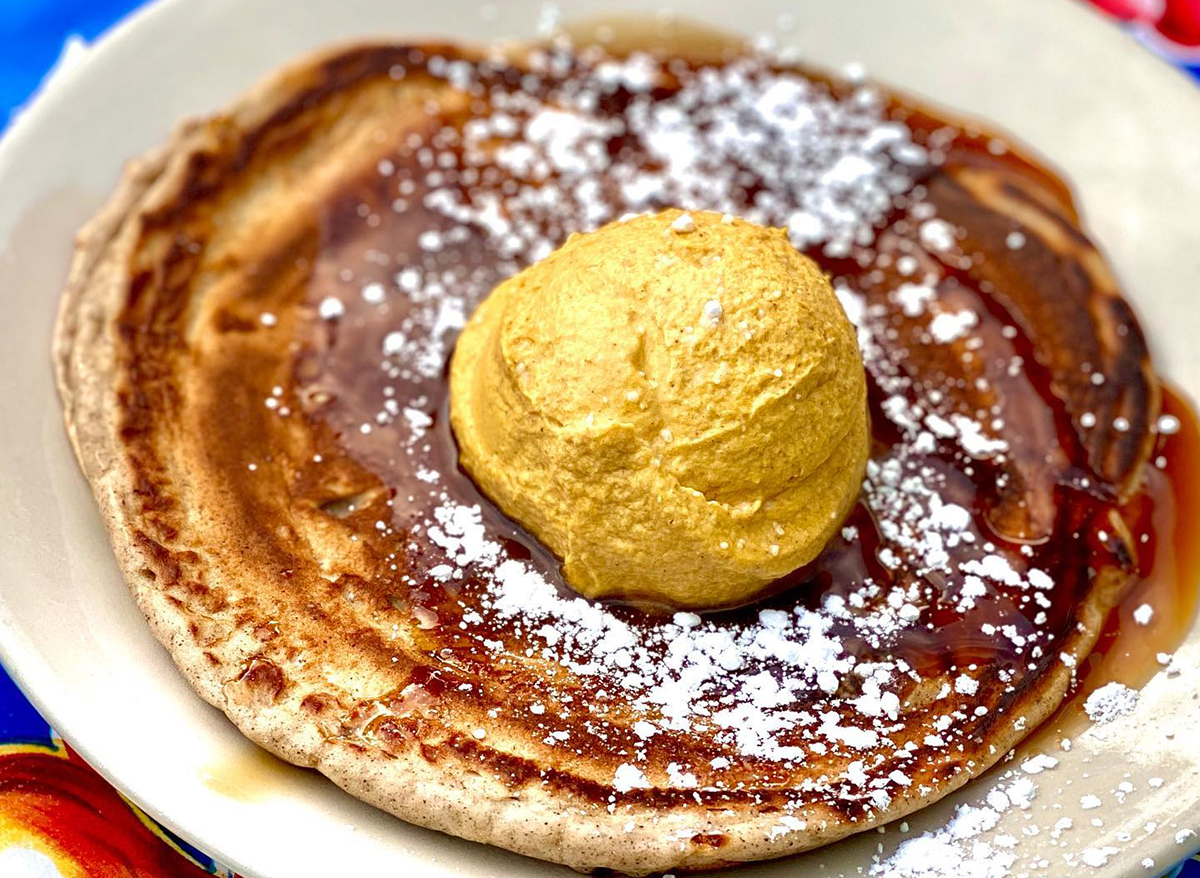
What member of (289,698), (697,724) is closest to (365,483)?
(289,698)

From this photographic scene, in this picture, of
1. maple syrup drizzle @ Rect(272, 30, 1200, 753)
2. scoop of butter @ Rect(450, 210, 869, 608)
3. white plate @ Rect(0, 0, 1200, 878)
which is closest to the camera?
white plate @ Rect(0, 0, 1200, 878)

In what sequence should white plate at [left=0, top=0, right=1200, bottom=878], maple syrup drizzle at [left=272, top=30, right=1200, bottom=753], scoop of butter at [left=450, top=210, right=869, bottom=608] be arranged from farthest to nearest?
maple syrup drizzle at [left=272, top=30, right=1200, bottom=753], scoop of butter at [left=450, top=210, right=869, bottom=608], white plate at [left=0, top=0, right=1200, bottom=878]

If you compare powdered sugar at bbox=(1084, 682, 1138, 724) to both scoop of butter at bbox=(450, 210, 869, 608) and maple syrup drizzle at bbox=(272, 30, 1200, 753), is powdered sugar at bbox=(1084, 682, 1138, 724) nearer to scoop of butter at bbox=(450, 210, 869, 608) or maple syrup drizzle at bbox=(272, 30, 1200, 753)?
maple syrup drizzle at bbox=(272, 30, 1200, 753)

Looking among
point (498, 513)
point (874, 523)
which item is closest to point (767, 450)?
point (874, 523)

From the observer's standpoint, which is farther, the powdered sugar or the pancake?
the powdered sugar

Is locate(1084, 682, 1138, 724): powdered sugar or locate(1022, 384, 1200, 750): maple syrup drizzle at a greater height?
locate(1022, 384, 1200, 750): maple syrup drizzle

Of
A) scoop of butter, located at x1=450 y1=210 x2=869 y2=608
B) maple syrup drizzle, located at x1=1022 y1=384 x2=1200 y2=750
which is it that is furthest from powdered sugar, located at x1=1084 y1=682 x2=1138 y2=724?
scoop of butter, located at x1=450 y1=210 x2=869 y2=608

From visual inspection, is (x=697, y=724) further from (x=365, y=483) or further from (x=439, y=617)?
(x=365, y=483)
